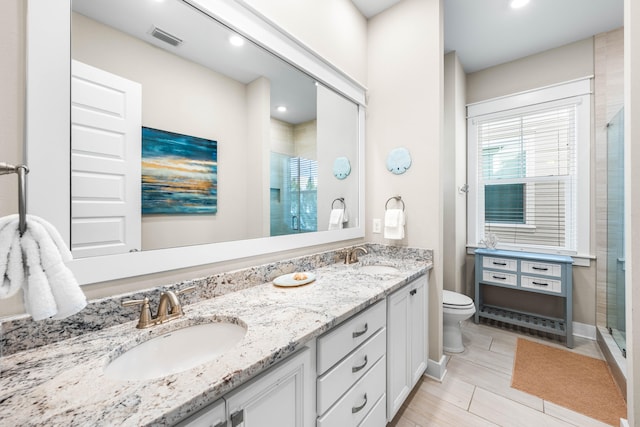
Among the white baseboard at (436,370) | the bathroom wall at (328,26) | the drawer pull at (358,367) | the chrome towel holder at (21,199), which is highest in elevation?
the bathroom wall at (328,26)

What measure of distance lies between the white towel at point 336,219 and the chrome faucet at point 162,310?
1.19 m

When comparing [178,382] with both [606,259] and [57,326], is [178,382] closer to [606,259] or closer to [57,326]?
[57,326]

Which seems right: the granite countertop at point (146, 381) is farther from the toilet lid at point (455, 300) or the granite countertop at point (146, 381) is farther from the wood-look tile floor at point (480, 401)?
the toilet lid at point (455, 300)

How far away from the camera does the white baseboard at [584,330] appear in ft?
8.12

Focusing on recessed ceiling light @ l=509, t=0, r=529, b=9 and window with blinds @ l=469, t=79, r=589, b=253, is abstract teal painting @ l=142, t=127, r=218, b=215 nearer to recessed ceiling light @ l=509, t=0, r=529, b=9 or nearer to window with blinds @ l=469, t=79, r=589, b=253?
recessed ceiling light @ l=509, t=0, r=529, b=9

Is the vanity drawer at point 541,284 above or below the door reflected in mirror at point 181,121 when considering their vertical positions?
below

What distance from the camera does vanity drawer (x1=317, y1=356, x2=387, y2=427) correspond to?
3.34 feet

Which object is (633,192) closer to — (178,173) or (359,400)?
(359,400)

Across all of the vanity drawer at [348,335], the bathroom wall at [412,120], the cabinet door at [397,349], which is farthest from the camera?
the bathroom wall at [412,120]

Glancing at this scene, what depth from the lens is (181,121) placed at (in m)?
1.11

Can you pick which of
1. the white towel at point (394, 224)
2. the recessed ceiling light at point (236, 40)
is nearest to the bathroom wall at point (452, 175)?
the white towel at point (394, 224)

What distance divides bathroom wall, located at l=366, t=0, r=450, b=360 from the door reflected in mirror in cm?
69

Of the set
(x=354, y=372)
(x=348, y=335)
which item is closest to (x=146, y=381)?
(x=348, y=335)

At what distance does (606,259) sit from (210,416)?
11.3 feet
